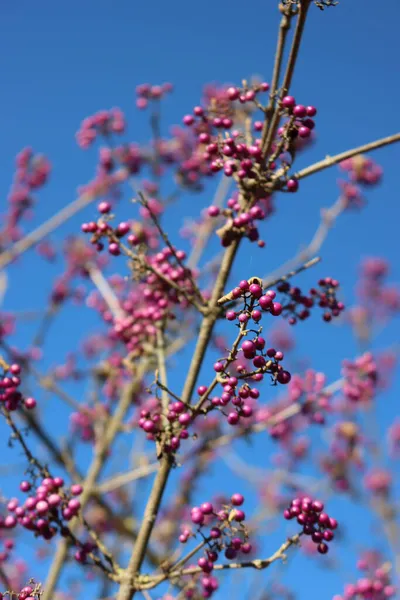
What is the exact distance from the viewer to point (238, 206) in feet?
11.1

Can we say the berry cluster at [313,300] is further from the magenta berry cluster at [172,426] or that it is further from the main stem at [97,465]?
the main stem at [97,465]

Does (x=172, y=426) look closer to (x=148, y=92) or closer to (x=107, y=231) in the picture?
(x=107, y=231)

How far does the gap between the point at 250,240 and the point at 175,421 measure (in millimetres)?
1157

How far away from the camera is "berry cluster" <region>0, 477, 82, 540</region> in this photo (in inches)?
110

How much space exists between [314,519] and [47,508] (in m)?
1.31

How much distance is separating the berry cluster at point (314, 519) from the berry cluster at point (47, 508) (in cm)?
108

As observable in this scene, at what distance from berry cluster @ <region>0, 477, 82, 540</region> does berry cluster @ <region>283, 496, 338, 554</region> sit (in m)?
1.08

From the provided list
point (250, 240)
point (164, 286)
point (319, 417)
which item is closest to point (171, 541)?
point (319, 417)

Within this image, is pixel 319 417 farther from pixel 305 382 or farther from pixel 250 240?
pixel 250 240

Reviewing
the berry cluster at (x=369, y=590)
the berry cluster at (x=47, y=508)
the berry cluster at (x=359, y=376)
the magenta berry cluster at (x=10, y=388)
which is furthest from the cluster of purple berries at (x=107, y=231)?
the berry cluster at (x=369, y=590)

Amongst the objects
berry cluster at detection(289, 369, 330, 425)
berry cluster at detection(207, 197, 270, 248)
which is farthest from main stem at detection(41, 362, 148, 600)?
berry cluster at detection(207, 197, 270, 248)

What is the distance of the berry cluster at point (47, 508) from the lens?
2.78m

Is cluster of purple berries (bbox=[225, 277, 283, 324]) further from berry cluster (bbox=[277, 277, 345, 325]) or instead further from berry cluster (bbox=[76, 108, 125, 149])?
berry cluster (bbox=[76, 108, 125, 149])

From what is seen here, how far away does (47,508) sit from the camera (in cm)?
277
